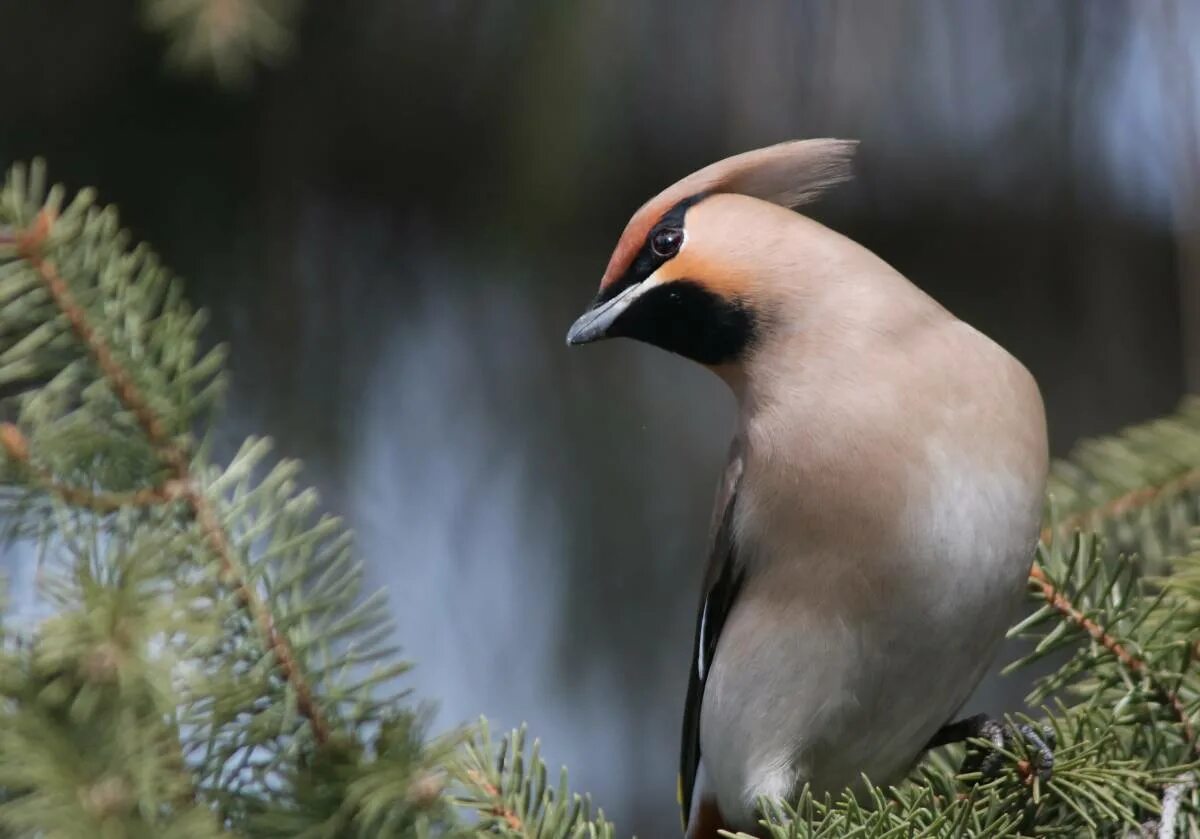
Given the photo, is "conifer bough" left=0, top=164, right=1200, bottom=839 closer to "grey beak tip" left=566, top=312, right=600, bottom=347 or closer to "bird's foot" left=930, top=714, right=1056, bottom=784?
"bird's foot" left=930, top=714, right=1056, bottom=784

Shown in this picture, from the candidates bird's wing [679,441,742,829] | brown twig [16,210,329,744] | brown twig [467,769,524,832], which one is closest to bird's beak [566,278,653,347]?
bird's wing [679,441,742,829]

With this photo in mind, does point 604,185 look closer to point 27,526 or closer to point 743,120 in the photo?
point 743,120

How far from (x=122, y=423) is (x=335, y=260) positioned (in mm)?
1277

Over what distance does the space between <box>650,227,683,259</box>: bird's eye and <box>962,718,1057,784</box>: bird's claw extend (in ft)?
2.44

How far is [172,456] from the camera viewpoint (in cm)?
118

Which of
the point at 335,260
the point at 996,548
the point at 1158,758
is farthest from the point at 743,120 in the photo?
the point at 1158,758

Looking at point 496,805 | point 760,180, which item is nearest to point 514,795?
point 496,805

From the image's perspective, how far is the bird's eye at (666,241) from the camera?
1.93 metres

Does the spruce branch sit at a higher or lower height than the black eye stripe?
lower

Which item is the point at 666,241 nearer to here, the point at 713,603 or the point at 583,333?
the point at 583,333

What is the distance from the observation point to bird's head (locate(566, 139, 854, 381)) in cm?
192

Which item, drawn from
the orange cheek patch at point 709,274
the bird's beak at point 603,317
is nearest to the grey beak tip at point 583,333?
the bird's beak at point 603,317

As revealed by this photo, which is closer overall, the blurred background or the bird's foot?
the bird's foot

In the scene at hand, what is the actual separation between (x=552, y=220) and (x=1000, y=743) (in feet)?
4.49
